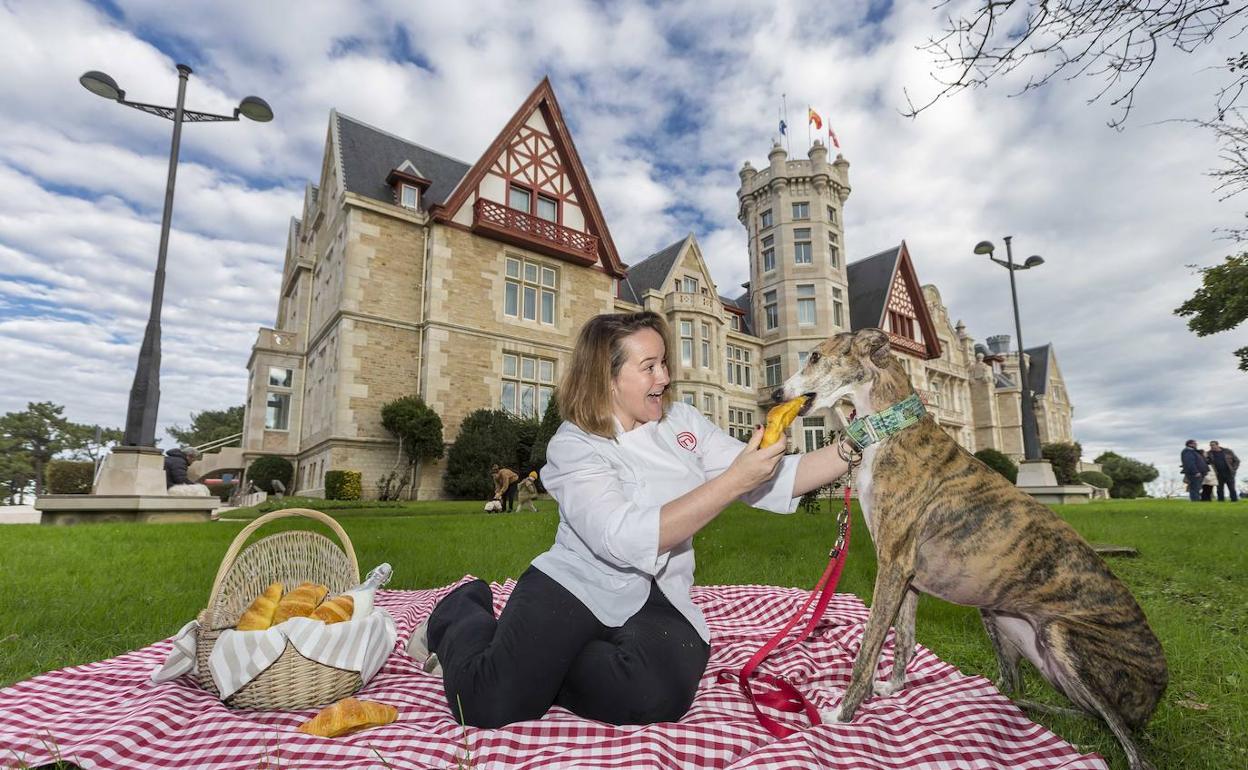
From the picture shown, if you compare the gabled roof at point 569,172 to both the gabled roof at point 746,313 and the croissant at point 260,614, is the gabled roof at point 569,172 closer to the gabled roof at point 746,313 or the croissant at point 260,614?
the gabled roof at point 746,313

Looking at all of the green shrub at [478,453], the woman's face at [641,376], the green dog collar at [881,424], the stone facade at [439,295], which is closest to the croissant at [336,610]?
the woman's face at [641,376]

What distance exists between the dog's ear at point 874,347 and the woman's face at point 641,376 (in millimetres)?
934

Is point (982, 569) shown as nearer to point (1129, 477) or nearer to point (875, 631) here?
point (875, 631)

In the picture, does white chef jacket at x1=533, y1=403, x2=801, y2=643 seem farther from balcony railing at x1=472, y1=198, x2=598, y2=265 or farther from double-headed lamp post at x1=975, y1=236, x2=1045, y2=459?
balcony railing at x1=472, y1=198, x2=598, y2=265

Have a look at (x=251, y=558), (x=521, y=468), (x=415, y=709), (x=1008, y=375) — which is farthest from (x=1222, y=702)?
(x=1008, y=375)

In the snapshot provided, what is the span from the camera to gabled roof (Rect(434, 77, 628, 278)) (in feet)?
66.5

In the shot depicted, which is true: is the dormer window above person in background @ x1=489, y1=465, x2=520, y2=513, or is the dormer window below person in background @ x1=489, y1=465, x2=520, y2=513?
above

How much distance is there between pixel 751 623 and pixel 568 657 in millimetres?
2076

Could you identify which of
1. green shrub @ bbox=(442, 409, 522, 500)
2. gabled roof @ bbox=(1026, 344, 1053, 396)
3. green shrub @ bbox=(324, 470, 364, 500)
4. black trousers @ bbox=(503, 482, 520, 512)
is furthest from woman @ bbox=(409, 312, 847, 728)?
gabled roof @ bbox=(1026, 344, 1053, 396)

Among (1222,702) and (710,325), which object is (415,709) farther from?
(710,325)

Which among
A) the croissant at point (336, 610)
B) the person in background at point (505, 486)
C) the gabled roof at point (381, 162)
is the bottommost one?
the croissant at point (336, 610)

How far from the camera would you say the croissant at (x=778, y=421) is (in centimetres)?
224

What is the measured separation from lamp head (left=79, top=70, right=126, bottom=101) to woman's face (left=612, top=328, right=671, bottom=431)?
13.4 meters

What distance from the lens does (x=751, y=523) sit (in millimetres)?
10227
